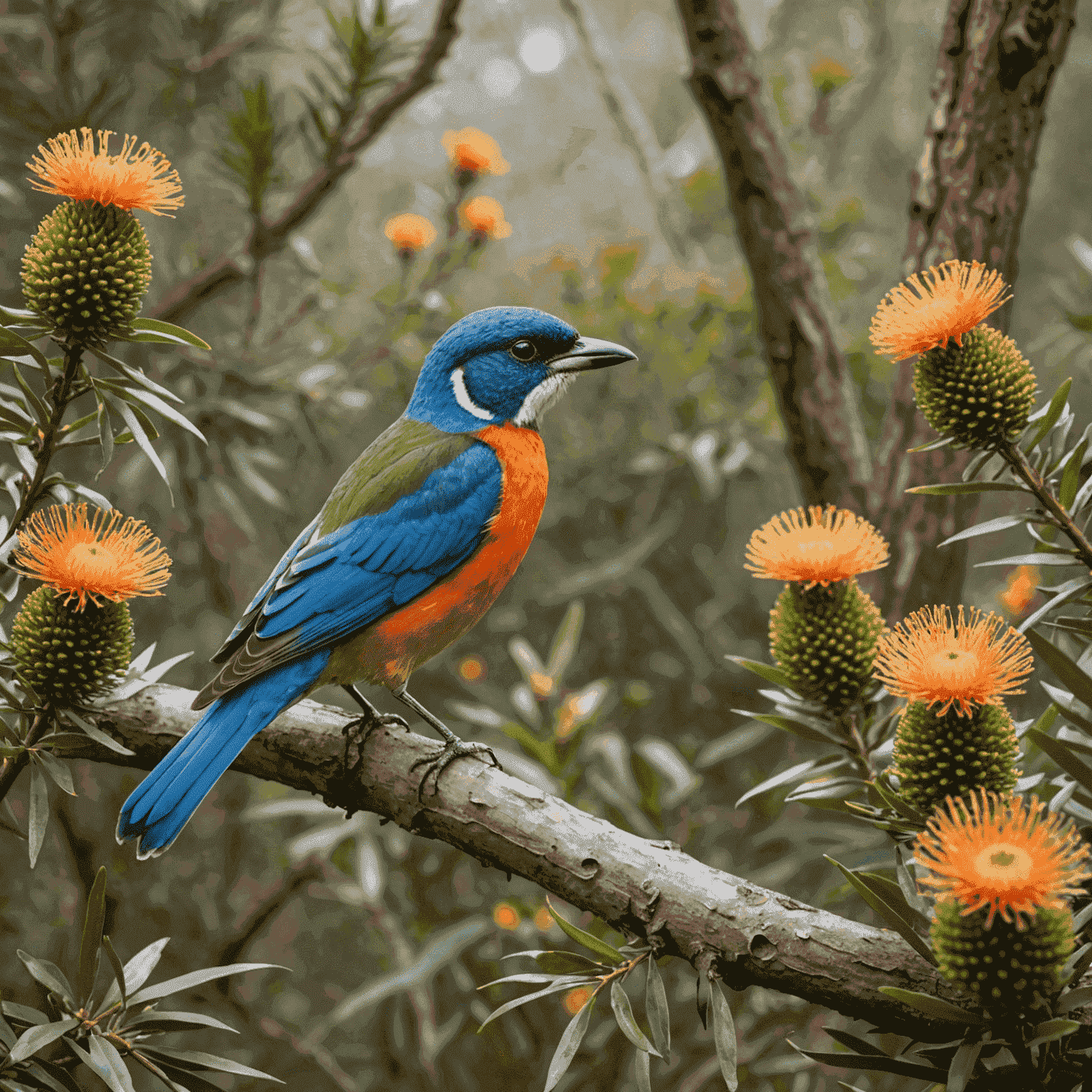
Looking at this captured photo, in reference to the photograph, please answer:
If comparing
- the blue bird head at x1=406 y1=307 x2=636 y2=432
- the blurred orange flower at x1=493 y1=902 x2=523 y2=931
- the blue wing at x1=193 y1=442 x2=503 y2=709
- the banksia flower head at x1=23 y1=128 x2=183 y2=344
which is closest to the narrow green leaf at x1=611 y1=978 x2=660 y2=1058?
the blue wing at x1=193 y1=442 x2=503 y2=709

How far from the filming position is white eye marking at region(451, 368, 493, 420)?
237cm

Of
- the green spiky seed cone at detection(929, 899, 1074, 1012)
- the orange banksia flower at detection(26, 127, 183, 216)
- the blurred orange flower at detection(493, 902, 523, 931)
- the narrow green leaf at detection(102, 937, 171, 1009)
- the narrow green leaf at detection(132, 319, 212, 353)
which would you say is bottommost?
the blurred orange flower at detection(493, 902, 523, 931)

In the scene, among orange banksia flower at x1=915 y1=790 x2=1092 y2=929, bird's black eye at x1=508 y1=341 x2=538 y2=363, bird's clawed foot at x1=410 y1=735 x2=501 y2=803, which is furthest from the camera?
bird's black eye at x1=508 y1=341 x2=538 y2=363

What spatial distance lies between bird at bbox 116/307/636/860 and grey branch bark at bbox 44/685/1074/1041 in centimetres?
7

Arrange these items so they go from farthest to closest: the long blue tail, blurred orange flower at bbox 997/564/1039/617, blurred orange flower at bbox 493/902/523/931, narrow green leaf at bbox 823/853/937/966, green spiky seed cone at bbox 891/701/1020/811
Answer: blurred orange flower at bbox 493/902/523/931, blurred orange flower at bbox 997/564/1039/617, the long blue tail, green spiky seed cone at bbox 891/701/1020/811, narrow green leaf at bbox 823/853/937/966

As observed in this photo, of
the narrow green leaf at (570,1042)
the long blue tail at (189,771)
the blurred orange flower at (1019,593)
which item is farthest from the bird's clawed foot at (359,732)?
the blurred orange flower at (1019,593)

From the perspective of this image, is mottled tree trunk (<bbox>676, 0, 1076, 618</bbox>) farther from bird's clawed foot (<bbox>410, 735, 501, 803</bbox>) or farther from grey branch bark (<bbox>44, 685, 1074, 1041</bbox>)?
grey branch bark (<bbox>44, 685, 1074, 1041</bbox>)

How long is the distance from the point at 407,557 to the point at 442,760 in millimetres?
475

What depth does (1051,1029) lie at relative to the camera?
35.5 inches

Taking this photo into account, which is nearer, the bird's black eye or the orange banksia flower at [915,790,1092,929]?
the orange banksia flower at [915,790,1092,929]

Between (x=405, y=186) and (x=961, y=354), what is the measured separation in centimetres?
348

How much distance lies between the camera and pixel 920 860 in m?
0.90

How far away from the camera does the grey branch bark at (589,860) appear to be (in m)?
1.21

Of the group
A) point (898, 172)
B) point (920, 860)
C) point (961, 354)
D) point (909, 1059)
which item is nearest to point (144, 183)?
point (961, 354)
